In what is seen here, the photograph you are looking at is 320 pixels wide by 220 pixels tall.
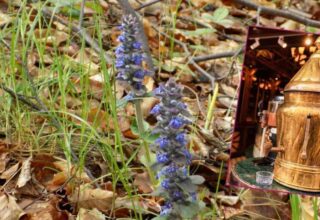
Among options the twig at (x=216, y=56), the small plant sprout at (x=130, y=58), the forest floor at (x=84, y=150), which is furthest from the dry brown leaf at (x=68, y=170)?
the twig at (x=216, y=56)

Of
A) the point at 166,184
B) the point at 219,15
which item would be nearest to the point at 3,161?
the point at 166,184

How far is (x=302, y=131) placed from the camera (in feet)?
2.46

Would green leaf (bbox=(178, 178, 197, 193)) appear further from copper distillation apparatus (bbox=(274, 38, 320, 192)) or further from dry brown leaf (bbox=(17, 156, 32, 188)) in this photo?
dry brown leaf (bbox=(17, 156, 32, 188))

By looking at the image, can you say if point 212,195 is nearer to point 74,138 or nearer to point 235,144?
point 235,144

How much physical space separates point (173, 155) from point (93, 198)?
424 mm

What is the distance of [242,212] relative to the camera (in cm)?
102

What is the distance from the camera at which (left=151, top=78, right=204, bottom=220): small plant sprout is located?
1.96 feet

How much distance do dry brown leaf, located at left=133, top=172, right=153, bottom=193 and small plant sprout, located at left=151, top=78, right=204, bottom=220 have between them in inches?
15.5

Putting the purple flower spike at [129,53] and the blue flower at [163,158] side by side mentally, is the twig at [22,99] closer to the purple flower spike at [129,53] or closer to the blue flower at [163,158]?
the purple flower spike at [129,53]

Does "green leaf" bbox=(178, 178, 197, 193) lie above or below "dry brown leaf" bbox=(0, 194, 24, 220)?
above

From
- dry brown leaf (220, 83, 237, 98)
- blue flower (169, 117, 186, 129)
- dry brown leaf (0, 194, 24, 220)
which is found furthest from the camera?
dry brown leaf (220, 83, 237, 98)

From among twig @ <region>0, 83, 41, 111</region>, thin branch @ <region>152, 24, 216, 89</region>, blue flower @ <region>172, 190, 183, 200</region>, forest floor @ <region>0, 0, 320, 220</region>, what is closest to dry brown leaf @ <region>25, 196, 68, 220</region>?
forest floor @ <region>0, 0, 320, 220</region>

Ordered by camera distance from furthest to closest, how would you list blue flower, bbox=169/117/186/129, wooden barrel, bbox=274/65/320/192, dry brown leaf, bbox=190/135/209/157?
dry brown leaf, bbox=190/135/209/157
wooden barrel, bbox=274/65/320/192
blue flower, bbox=169/117/186/129

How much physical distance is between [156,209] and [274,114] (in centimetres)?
36
